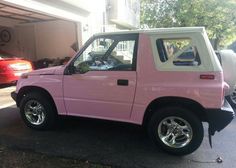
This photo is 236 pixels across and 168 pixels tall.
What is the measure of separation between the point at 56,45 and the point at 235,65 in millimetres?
12618

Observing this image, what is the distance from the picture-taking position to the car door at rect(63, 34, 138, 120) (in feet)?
14.5

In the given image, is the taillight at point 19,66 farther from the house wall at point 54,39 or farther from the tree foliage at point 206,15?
the tree foliage at point 206,15

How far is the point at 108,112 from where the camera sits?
4.68 metres

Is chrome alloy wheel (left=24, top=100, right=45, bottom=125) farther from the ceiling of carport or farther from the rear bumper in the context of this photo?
Answer: the ceiling of carport

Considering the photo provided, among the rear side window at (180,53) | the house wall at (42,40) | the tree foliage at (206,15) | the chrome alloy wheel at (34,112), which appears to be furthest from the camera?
the tree foliage at (206,15)

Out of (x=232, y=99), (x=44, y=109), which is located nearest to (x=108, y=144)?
(x=44, y=109)

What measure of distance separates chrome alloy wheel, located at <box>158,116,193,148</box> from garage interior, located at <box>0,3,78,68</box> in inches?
490

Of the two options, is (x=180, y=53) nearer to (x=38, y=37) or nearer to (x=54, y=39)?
(x=54, y=39)

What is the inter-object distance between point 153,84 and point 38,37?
47.5 ft

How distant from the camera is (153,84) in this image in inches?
167

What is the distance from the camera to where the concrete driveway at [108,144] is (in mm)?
4047

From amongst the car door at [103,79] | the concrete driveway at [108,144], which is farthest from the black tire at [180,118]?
the car door at [103,79]

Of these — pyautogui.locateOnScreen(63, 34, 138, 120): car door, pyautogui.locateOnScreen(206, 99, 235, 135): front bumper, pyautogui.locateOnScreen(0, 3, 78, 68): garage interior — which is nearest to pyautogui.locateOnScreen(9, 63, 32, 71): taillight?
pyautogui.locateOnScreen(0, 3, 78, 68): garage interior

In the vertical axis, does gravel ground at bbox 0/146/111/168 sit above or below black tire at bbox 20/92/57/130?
below
